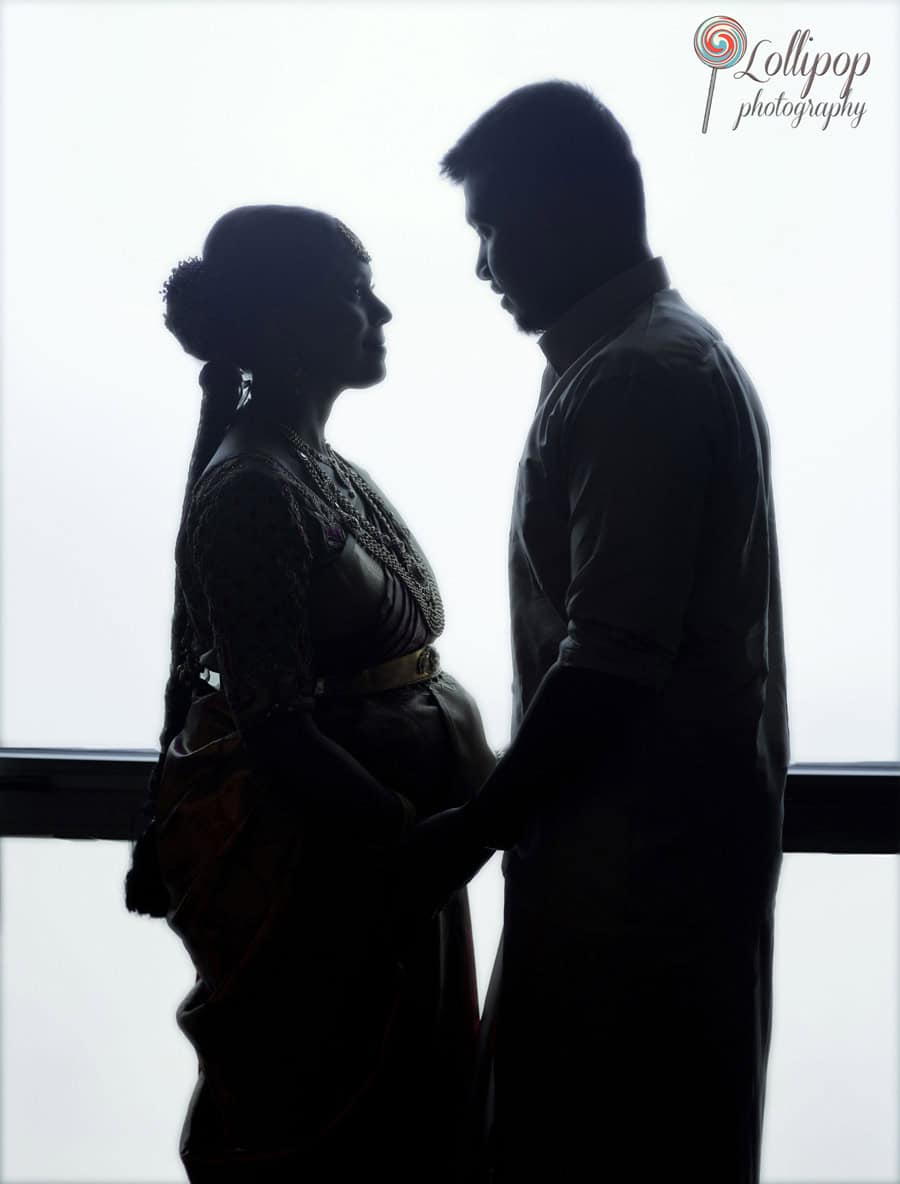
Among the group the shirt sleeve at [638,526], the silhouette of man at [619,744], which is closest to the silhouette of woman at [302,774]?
the silhouette of man at [619,744]

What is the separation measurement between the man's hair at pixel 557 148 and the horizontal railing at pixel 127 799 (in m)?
0.92

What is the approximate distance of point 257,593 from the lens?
39.1 inches

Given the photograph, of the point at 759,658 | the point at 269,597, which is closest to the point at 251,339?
the point at 269,597

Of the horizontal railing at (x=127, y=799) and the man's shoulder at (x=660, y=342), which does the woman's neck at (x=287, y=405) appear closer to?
the man's shoulder at (x=660, y=342)

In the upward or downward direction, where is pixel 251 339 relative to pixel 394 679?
upward

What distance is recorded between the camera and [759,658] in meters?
1.00

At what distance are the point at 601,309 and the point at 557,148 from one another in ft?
0.49

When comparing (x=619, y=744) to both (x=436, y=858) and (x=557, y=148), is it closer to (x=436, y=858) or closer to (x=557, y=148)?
(x=436, y=858)

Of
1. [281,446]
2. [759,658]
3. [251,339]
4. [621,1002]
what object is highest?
[251,339]

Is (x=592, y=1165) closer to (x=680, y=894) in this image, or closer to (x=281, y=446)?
(x=680, y=894)

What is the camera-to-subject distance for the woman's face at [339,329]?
1.12 meters

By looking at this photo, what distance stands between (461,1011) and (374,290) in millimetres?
809

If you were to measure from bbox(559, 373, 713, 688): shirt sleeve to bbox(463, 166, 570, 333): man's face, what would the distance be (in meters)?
0.15

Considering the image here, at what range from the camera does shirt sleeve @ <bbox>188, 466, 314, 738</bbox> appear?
994 millimetres
